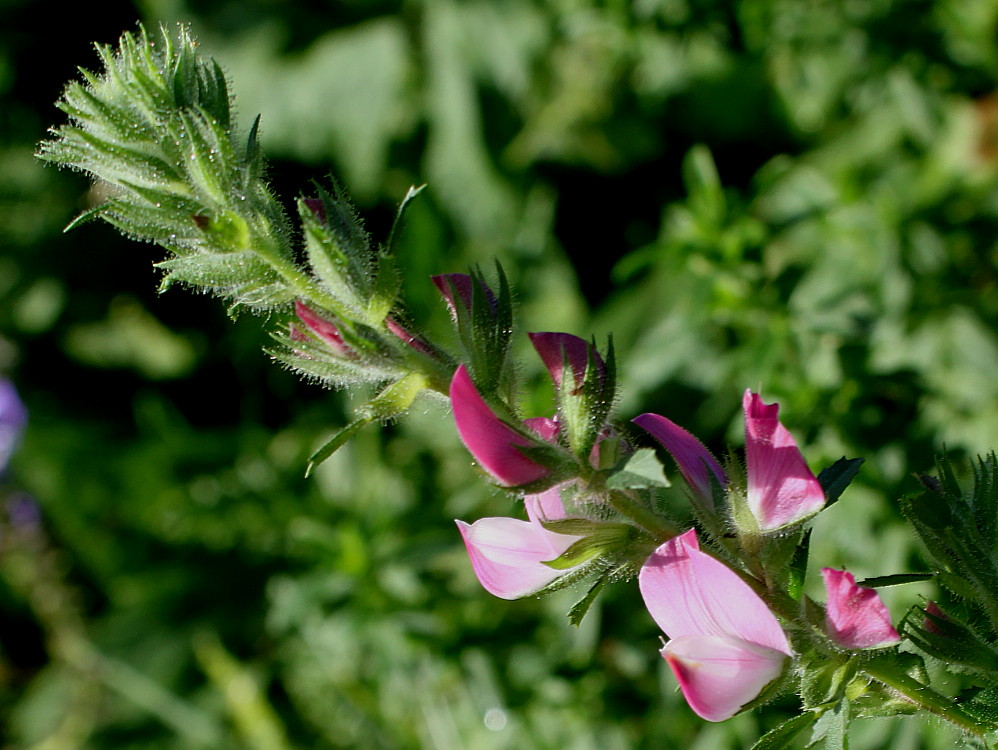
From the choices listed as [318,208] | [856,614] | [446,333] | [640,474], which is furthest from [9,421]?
[856,614]

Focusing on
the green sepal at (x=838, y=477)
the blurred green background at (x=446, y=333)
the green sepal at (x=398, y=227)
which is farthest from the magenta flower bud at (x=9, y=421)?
the green sepal at (x=838, y=477)

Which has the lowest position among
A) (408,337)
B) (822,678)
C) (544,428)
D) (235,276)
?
(822,678)

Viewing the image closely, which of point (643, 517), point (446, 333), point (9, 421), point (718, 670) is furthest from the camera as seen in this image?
point (9, 421)

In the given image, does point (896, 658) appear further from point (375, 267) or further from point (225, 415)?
point (225, 415)

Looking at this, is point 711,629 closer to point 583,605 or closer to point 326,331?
point 583,605

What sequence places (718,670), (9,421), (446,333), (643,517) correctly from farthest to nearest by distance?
1. (9,421)
2. (446,333)
3. (643,517)
4. (718,670)

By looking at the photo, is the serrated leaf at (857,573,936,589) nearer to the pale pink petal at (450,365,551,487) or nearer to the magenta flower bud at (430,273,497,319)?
the pale pink petal at (450,365,551,487)

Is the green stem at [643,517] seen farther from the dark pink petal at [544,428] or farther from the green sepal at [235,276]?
the green sepal at [235,276]
